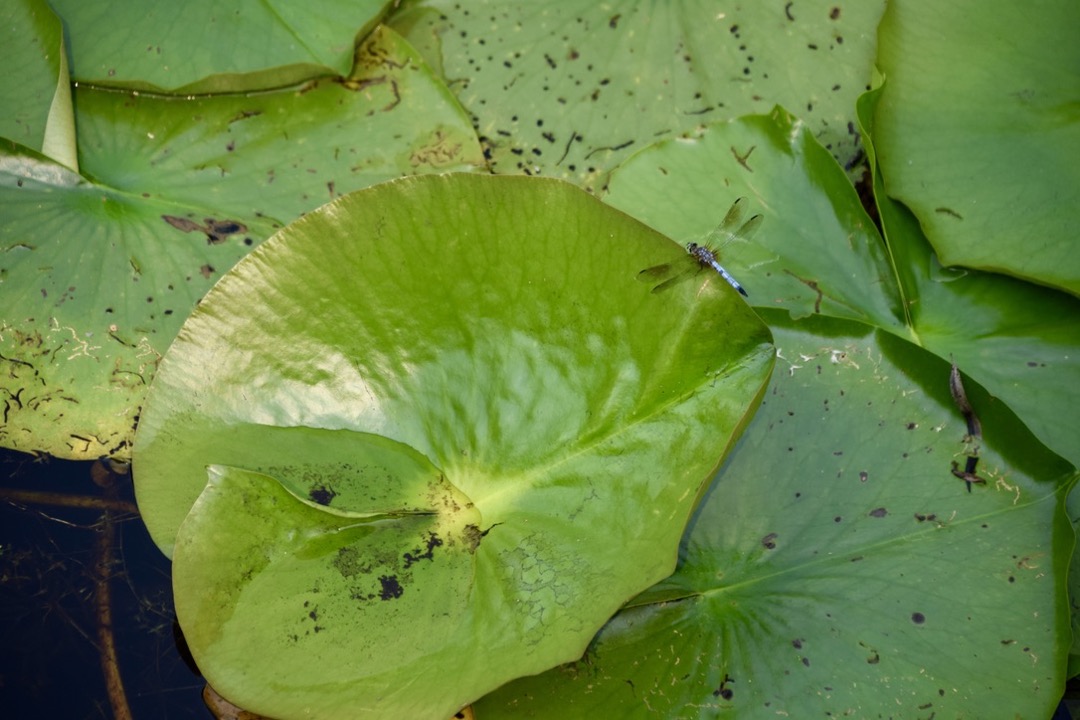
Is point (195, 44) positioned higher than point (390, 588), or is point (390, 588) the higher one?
point (195, 44)

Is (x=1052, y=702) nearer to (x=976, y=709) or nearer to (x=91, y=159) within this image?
(x=976, y=709)

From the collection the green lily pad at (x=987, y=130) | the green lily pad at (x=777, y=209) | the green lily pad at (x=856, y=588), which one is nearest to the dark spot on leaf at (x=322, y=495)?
the green lily pad at (x=856, y=588)

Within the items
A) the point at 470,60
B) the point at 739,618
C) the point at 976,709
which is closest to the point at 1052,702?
the point at 976,709

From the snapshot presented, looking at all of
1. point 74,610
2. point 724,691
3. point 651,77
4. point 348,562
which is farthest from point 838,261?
point 74,610

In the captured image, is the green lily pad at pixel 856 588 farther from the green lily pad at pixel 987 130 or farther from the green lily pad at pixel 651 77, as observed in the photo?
the green lily pad at pixel 651 77

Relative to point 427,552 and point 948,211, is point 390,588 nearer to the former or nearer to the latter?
point 427,552

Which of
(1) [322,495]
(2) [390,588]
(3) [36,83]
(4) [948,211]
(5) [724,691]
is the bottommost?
(5) [724,691]
